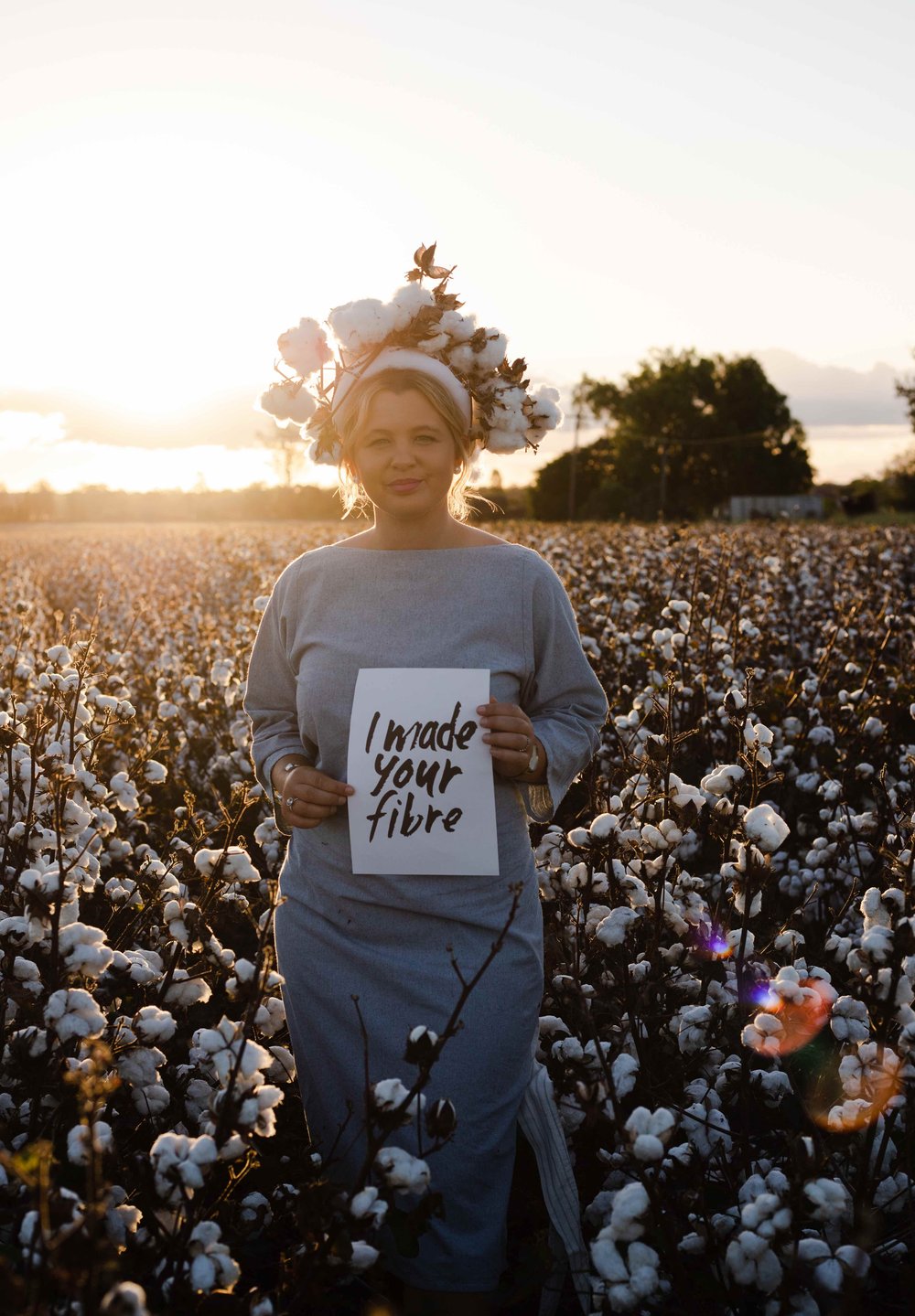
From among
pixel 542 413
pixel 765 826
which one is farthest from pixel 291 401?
pixel 765 826

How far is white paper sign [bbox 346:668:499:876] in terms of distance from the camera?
223 cm

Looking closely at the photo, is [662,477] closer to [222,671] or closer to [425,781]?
[222,671]

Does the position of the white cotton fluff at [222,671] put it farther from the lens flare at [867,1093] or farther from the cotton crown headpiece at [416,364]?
the lens flare at [867,1093]

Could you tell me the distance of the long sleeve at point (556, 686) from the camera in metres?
2.36

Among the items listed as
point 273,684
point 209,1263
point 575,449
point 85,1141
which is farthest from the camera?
point 575,449

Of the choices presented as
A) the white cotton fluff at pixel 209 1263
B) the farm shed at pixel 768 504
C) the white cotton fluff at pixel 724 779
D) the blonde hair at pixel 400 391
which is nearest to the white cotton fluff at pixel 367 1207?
the white cotton fluff at pixel 209 1263

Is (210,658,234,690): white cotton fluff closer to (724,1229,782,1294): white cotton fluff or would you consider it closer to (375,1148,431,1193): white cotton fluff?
(375,1148,431,1193): white cotton fluff

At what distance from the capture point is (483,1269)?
82.4 inches

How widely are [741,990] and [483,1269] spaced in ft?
2.39

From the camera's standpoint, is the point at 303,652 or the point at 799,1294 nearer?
the point at 799,1294

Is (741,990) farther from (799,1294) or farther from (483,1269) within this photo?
(483,1269)

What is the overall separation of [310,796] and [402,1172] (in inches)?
32.4

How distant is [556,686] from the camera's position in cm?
244

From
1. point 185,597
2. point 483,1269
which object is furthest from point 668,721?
point 185,597
